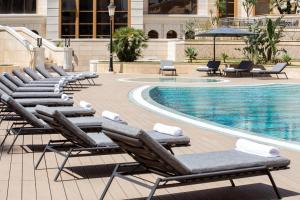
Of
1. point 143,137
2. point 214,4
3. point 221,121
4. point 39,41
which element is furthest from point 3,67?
point 214,4

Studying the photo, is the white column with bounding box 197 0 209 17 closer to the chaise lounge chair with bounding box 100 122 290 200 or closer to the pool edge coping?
the pool edge coping

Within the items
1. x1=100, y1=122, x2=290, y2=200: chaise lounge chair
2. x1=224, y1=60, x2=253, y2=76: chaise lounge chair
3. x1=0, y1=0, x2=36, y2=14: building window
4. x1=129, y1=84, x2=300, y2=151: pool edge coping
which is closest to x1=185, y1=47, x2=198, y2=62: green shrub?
x1=224, y1=60, x2=253, y2=76: chaise lounge chair

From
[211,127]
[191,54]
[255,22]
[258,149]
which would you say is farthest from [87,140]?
[255,22]

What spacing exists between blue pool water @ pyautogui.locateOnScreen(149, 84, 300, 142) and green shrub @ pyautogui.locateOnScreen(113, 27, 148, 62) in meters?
12.3

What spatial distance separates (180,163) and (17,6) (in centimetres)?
5511

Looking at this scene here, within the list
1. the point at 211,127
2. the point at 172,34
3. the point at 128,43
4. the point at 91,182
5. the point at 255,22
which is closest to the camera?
the point at 91,182

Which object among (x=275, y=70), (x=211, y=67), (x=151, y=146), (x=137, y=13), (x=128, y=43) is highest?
(x=137, y=13)

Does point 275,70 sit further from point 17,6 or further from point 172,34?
point 17,6

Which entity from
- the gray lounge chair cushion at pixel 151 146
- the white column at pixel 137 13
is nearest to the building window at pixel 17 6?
the white column at pixel 137 13

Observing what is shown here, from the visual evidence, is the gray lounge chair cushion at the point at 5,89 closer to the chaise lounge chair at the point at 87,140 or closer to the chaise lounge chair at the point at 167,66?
the chaise lounge chair at the point at 87,140

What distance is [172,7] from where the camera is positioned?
58125 mm

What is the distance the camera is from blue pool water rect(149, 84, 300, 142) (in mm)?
14648

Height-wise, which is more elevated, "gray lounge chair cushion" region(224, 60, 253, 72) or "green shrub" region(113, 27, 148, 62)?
"green shrub" region(113, 27, 148, 62)

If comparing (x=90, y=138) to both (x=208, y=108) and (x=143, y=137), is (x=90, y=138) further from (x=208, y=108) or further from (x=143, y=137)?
(x=208, y=108)
